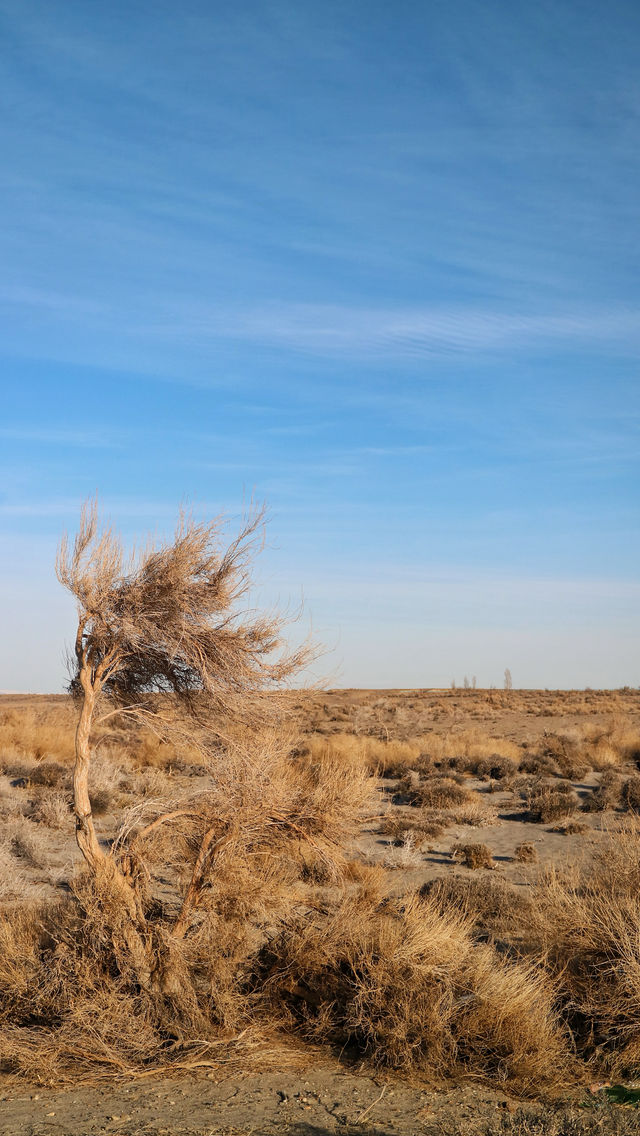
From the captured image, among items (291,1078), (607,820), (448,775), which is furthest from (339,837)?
(448,775)

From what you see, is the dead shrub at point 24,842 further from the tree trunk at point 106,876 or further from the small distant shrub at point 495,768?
the small distant shrub at point 495,768

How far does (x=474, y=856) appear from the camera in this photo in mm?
13562

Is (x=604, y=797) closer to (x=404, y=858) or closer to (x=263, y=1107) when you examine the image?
(x=404, y=858)

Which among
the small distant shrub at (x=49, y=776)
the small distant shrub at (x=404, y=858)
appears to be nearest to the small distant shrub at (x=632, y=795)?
the small distant shrub at (x=404, y=858)

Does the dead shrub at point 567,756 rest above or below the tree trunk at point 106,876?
below

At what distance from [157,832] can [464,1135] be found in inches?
143

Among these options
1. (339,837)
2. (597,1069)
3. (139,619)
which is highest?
(139,619)

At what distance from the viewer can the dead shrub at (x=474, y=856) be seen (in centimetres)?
1349

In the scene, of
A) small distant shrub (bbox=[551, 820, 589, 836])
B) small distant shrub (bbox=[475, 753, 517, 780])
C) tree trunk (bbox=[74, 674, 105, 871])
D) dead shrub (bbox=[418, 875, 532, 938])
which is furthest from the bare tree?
small distant shrub (bbox=[475, 753, 517, 780])

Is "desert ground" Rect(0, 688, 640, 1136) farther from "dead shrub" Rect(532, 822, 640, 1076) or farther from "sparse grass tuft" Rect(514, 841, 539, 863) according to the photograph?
"sparse grass tuft" Rect(514, 841, 539, 863)

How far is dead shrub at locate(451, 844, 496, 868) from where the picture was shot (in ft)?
44.3

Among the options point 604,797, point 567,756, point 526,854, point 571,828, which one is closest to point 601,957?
point 526,854

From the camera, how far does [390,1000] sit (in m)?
6.84

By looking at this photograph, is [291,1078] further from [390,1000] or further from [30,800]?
[30,800]
